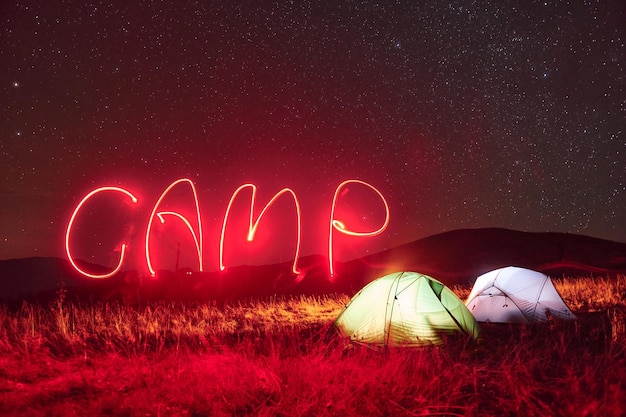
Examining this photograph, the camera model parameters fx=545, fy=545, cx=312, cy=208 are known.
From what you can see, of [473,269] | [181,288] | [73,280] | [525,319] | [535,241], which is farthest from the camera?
[73,280]

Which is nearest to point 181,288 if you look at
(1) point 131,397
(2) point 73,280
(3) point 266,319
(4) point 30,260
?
(3) point 266,319

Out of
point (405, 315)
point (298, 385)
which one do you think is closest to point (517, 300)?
point (405, 315)

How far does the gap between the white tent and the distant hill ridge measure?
29.1m

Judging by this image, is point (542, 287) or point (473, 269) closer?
point (542, 287)

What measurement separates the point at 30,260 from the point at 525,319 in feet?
502

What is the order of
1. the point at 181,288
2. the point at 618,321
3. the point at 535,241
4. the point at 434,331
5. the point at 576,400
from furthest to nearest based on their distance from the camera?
the point at 535,241 → the point at 181,288 → the point at 618,321 → the point at 434,331 → the point at 576,400

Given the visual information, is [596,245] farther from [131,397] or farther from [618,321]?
[131,397]

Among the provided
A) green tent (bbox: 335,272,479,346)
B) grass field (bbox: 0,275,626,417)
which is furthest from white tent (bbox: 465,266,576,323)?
grass field (bbox: 0,275,626,417)

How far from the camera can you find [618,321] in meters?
13.5

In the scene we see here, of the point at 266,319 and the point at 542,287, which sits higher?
the point at 542,287

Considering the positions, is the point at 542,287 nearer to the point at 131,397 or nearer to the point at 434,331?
the point at 434,331

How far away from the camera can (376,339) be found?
11.4 m

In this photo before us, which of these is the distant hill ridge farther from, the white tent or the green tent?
the green tent

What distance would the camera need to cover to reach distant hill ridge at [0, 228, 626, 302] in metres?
48.0
